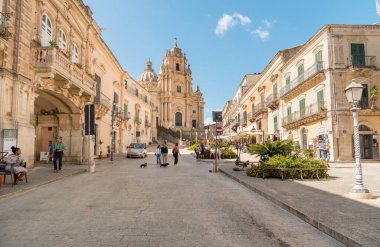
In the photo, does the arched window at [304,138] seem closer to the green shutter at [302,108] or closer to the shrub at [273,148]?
the green shutter at [302,108]

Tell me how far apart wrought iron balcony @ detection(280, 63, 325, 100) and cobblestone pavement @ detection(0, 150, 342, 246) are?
18.5 metres

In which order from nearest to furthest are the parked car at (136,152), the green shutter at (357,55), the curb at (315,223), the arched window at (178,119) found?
the curb at (315,223) → the green shutter at (357,55) → the parked car at (136,152) → the arched window at (178,119)

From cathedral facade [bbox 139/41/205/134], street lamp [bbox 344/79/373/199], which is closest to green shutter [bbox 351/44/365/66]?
street lamp [bbox 344/79/373/199]

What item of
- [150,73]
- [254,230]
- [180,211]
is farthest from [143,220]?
[150,73]

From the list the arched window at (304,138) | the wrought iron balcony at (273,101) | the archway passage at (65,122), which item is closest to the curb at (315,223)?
the archway passage at (65,122)

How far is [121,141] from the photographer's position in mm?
34625

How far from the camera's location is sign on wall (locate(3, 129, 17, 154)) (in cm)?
1038

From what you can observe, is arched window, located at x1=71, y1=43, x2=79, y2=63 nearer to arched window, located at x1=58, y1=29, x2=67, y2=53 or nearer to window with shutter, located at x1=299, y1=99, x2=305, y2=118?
arched window, located at x1=58, y1=29, x2=67, y2=53

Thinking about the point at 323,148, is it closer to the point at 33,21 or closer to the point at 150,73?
the point at 33,21

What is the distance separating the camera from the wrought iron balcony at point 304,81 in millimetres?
22489

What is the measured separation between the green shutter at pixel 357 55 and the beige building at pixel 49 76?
2013 cm

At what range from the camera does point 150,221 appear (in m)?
4.78

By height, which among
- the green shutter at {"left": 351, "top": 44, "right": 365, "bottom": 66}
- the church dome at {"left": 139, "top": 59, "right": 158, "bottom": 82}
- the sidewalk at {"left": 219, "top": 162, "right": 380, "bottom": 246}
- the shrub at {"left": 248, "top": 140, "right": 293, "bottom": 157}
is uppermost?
the church dome at {"left": 139, "top": 59, "right": 158, "bottom": 82}

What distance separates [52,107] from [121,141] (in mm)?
16930
